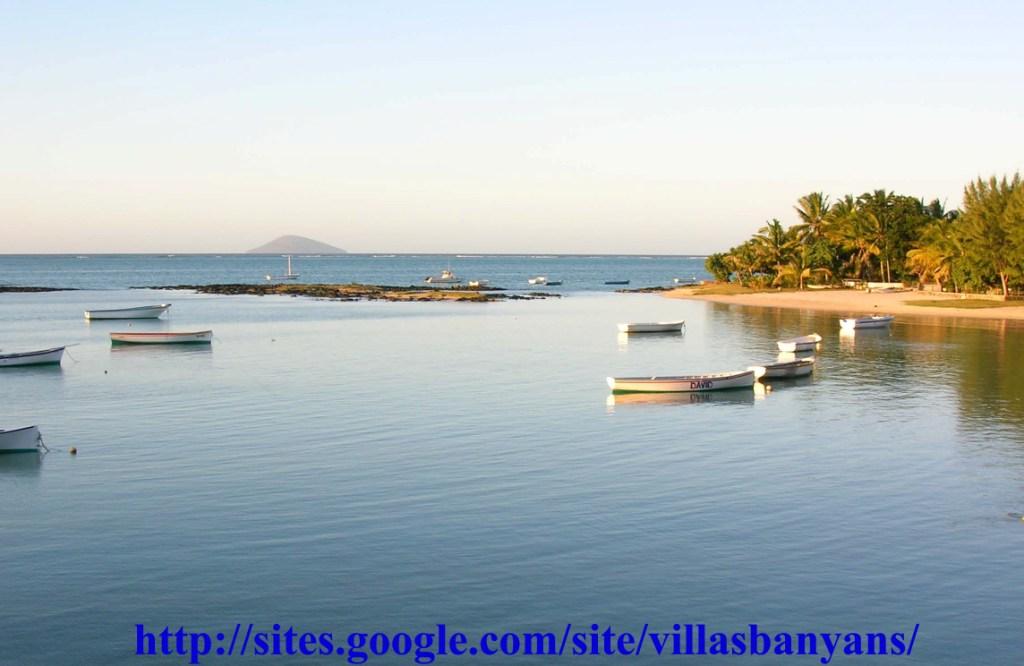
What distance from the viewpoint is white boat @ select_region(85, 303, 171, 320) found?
110250mm

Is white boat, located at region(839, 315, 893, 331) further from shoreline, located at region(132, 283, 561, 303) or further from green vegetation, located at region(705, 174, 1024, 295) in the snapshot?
shoreline, located at region(132, 283, 561, 303)

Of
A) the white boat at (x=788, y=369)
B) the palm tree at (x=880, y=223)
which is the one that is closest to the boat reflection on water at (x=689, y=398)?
the white boat at (x=788, y=369)

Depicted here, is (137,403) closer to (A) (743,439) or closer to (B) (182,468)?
(B) (182,468)

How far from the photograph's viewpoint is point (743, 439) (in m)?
41.4

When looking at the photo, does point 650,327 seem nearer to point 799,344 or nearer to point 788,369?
point 799,344

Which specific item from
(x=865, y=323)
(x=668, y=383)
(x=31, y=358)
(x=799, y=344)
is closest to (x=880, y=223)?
(x=865, y=323)

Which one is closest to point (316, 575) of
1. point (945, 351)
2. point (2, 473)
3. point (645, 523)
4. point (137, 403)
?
point (645, 523)

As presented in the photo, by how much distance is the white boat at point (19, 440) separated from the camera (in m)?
37.3

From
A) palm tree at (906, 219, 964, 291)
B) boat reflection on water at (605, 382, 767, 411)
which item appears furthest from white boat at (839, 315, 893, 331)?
boat reflection on water at (605, 382, 767, 411)

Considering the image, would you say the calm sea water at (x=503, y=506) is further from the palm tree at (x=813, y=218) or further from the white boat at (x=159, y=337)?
the palm tree at (x=813, y=218)

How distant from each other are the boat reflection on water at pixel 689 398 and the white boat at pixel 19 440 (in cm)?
2477

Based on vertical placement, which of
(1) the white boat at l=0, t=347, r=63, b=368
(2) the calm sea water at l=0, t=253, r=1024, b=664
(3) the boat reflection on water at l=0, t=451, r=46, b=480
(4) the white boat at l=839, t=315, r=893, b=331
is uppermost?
(1) the white boat at l=0, t=347, r=63, b=368

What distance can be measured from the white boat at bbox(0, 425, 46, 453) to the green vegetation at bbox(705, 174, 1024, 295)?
88.6 metres

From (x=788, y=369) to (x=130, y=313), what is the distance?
7962cm
